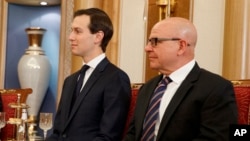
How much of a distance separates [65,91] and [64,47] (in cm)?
275

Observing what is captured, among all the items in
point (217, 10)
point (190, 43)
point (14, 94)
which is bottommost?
point (14, 94)

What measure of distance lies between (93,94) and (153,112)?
0.48 metres

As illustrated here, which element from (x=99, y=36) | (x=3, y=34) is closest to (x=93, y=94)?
(x=99, y=36)

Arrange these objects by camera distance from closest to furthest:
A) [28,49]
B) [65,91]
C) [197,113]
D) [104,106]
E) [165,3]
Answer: [197,113] < [104,106] < [65,91] < [165,3] < [28,49]

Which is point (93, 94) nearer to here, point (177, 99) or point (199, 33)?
point (177, 99)

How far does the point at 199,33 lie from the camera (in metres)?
4.62

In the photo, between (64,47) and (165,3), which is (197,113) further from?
(64,47)

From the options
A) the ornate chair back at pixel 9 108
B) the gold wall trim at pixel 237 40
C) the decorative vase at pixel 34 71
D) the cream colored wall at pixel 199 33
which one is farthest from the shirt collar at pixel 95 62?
the decorative vase at pixel 34 71

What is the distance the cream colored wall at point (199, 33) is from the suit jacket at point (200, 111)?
82.1 inches

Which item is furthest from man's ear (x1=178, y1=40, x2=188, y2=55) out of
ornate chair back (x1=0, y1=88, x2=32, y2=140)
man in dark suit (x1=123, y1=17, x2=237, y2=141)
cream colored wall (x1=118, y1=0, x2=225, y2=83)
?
cream colored wall (x1=118, y1=0, x2=225, y2=83)

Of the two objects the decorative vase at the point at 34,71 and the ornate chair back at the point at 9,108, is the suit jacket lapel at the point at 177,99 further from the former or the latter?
the decorative vase at the point at 34,71

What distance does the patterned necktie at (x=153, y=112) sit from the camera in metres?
2.44

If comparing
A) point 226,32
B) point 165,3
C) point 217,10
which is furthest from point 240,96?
point 165,3

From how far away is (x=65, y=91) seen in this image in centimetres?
305
